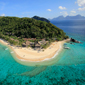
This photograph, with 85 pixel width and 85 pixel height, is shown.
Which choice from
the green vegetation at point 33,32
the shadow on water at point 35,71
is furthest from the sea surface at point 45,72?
the green vegetation at point 33,32

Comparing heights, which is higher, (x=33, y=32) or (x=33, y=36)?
(x=33, y=32)

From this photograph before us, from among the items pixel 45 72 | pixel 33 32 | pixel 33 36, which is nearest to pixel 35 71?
pixel 45 72

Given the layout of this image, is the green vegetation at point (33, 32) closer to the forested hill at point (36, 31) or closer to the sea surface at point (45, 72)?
the forested hill at point (36, 31)

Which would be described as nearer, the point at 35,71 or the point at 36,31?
the point at 35,71

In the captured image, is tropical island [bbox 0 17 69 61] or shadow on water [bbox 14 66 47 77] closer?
shadow on water [bbox 14 66 47 77]

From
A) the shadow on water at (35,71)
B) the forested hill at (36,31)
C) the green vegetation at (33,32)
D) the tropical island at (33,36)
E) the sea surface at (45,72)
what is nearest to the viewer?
the sea surface at (45,72)

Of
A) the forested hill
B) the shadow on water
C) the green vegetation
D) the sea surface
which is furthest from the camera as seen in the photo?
the forested hill

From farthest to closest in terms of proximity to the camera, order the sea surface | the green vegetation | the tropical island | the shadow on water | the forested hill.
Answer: the forested hill → the green vegetation → the tropical island → the shadow on water → the sea surface

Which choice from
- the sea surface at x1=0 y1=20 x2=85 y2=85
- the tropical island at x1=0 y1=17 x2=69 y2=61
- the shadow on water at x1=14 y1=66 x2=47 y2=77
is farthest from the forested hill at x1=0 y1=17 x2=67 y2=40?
the shadow on water at x1=14 y1=66 x2=47 y2=77

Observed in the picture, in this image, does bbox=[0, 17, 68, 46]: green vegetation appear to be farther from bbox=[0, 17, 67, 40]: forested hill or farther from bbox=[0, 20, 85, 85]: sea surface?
bbox=[0, 20, 85, 85]: sea surface

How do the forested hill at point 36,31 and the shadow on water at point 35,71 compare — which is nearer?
the shadow on water at point 35,71

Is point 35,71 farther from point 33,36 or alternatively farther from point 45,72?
point 33,36

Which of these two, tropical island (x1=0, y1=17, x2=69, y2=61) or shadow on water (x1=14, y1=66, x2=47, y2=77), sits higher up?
tropical island (x1=0, y1=17, x2=69, y2=61)
